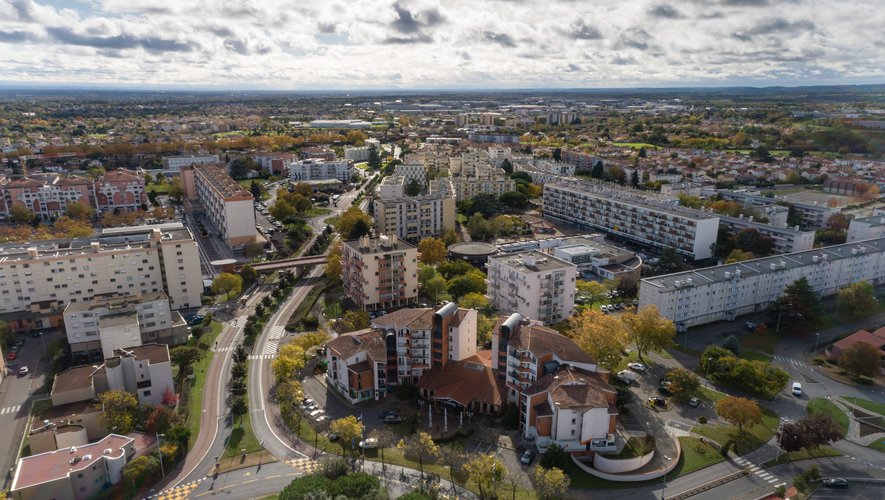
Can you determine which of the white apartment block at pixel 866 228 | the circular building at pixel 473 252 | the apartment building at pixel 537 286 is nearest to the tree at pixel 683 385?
the apartment building at pixel 537 286

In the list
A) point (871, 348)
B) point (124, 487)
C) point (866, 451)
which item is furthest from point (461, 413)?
point (871, 348)

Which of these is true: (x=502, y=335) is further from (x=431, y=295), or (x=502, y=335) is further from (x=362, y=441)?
(x=431, y=295)

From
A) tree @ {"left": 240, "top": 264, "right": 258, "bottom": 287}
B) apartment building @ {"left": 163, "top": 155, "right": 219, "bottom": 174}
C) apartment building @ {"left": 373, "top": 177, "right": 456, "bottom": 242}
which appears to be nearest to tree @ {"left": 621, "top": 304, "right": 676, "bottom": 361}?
tree @ {"left": 240, "top": 264, "right": 258, "bottom": 287}

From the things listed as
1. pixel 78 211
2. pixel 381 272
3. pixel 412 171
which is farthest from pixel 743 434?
pixel 78 211

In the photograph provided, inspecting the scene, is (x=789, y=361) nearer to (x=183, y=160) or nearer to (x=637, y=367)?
(x=637, y=367)

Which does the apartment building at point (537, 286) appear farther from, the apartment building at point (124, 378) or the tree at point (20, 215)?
the tree at point (20, 215)
